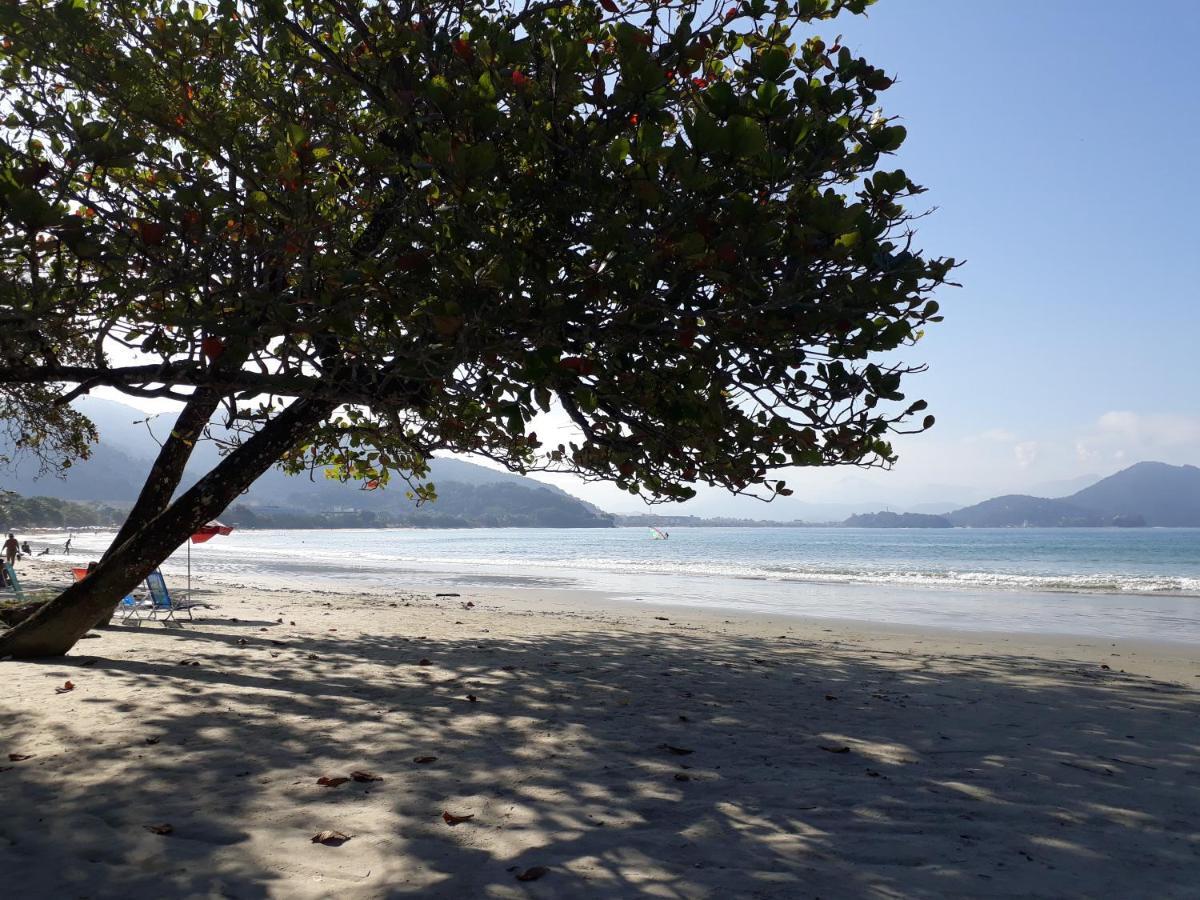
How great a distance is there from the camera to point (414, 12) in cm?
543

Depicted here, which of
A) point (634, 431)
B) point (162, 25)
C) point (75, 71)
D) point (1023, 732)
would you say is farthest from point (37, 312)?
point (1023, 732)

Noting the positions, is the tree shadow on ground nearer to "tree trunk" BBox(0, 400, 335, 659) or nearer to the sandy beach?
the sandy beach

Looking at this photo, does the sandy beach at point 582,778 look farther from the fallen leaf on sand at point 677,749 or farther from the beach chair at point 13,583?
the beach chair at point 13,583

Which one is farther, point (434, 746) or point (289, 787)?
point (434, 746)

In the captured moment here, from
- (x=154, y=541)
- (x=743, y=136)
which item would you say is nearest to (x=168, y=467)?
(x=154, y=541)

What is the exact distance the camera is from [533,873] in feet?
10.7

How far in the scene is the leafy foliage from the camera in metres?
4.36

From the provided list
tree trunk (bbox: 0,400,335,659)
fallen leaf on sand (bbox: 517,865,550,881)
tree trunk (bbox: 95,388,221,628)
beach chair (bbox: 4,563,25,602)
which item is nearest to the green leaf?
fallen leaf on sand (bbox: 517,865,550,881)

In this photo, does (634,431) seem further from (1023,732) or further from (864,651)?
(864,651)

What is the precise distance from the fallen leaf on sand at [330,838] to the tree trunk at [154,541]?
4888 millimetres

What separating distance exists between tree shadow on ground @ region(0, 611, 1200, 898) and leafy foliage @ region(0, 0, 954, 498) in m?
2.26

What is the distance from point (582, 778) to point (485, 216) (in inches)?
138

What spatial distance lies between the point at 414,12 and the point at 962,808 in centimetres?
600

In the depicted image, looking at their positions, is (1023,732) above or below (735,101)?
below
